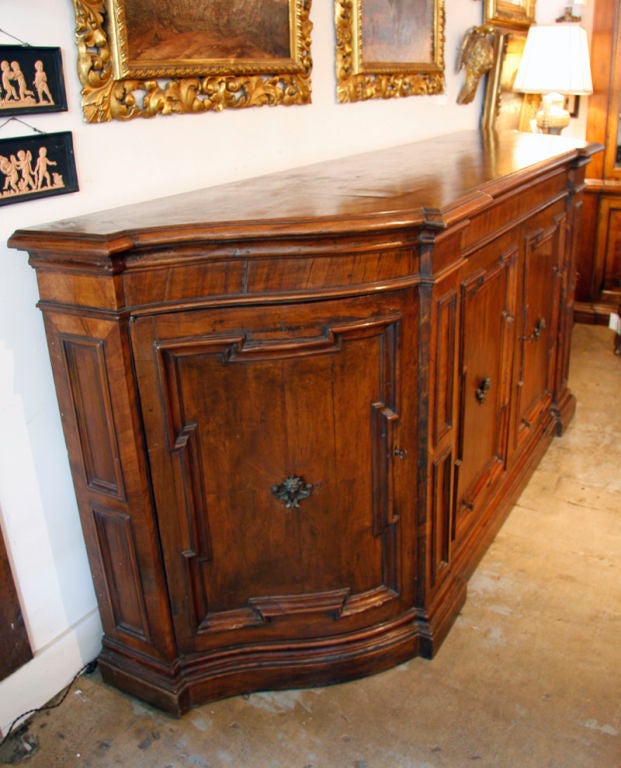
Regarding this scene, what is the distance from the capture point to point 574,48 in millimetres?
4008

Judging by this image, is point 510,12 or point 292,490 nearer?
point 292,490

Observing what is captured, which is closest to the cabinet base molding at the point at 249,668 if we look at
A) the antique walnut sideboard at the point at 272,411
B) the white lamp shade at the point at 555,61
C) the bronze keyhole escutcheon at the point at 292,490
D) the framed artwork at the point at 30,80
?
the antique walnut sideboard at the point at 272,411

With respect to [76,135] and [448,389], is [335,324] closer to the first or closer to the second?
[448,389]

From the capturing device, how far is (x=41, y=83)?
1680mm

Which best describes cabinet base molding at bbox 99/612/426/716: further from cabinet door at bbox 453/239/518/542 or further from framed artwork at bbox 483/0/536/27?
framed artwork at bbox 483/0/536/27

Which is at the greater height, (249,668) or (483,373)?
(483,373)

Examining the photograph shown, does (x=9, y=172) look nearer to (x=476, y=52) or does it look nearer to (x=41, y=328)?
(x=41, y=328)

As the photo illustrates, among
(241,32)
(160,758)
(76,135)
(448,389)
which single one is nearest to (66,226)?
(76,135)

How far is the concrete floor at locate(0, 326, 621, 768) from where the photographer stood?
1.85 m

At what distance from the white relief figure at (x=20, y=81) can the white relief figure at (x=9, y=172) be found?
0.44 feet

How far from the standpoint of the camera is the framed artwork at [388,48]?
2.67 metres

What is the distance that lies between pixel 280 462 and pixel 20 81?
104 centimetres

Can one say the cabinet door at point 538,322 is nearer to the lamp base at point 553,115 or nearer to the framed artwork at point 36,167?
the lamp base at point 553,115

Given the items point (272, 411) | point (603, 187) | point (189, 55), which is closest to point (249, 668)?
point (272, 411)
